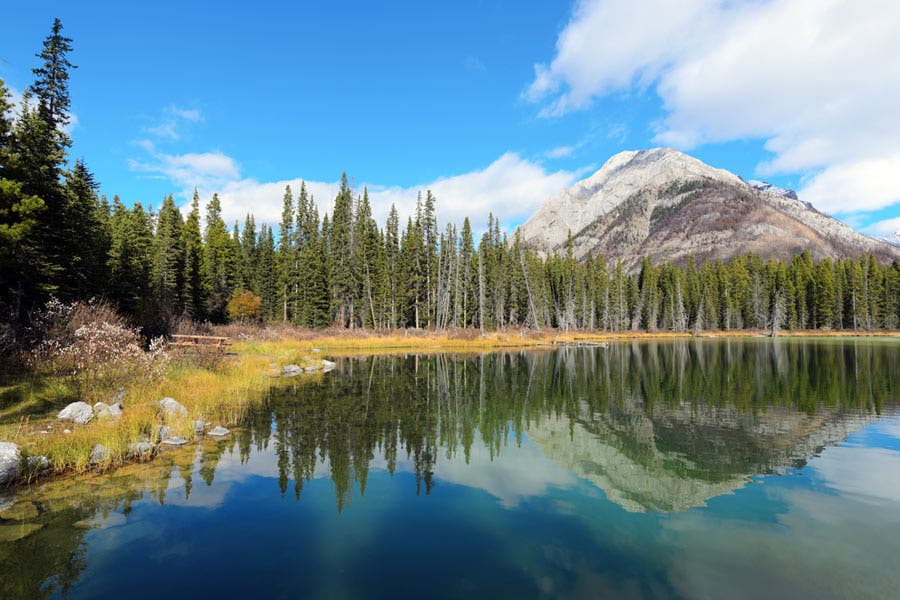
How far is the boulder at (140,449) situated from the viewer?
12.5 meters

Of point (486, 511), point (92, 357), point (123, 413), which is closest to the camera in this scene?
point (486, 511)

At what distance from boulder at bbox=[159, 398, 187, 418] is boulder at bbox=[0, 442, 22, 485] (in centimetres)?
494

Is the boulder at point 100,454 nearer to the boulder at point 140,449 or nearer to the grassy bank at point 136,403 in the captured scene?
the grassy bank at point 136,403

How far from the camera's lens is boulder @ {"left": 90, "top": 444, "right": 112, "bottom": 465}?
11680 mm

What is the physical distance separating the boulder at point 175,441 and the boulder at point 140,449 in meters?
1.02

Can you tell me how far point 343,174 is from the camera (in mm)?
76625

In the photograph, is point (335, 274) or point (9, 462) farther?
point (335, 274)

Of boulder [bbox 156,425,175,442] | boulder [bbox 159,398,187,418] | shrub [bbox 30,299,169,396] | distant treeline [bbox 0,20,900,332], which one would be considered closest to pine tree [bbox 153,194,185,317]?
distant treeline [bbox 0,20,900,332]

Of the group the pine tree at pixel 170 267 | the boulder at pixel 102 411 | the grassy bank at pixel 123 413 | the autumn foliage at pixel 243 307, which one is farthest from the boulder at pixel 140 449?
the autumn foliage at pixel 243 307

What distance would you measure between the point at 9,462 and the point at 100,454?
199 cm

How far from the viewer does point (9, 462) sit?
32.7 ft

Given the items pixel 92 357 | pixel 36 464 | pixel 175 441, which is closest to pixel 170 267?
pixel 92 357

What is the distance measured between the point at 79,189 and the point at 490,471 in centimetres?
3481

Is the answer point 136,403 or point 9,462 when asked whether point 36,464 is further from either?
point 136,403
